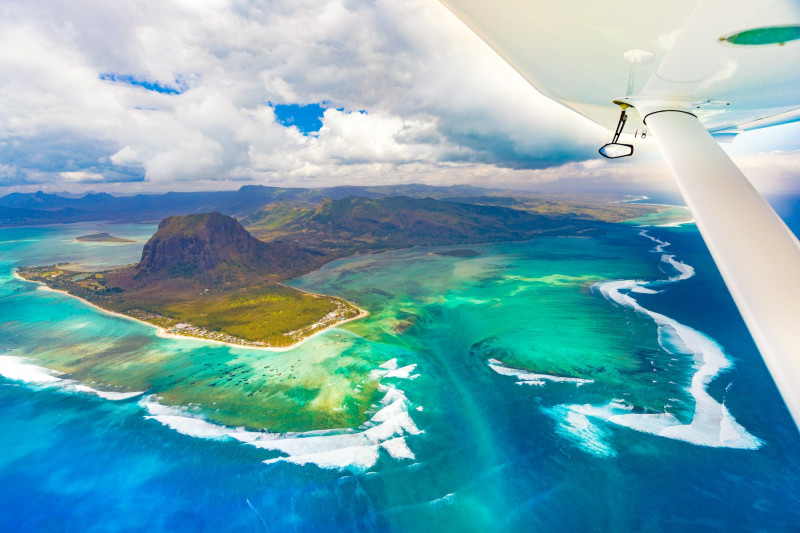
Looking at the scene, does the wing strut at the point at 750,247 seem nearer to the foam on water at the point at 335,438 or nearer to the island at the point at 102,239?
the foam on water at the point at 335,438

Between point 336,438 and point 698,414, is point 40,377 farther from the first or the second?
point 698,414

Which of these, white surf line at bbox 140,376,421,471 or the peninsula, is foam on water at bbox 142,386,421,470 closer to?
white surf line at bbox 140,376,421,471

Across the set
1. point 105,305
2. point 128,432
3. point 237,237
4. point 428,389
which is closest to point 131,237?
point 237,237

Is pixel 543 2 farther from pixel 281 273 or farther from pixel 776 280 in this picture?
pixel 281 273

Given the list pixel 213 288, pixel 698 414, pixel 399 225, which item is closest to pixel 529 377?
pixel 698 414

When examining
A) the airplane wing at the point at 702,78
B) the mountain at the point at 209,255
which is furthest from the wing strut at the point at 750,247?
the mountain at the point at 209,255

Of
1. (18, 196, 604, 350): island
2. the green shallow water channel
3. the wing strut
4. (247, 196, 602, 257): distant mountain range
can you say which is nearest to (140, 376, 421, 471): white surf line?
the green shallow water channel
